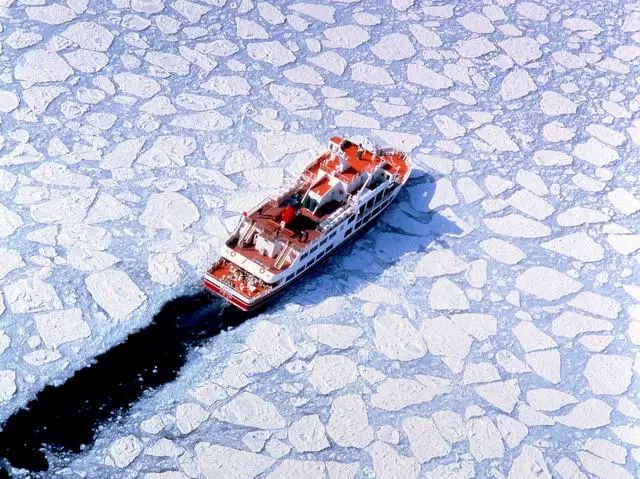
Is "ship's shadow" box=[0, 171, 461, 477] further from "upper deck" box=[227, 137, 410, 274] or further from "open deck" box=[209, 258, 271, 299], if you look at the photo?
"upper deck" box=[227, 137, 410, 274]

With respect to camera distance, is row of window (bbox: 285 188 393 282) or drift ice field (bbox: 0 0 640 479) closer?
drift ice field (bbox: 0 0 640 479)

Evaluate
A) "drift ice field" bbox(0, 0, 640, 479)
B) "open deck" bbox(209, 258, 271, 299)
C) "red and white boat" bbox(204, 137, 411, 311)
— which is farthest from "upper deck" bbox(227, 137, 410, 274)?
"drift ice field" bbox(0, 0, 640, 479)

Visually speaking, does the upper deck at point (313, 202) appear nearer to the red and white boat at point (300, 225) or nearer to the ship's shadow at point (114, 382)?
the red and white boat at point (300, 225)

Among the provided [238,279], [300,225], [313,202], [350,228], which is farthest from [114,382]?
[350,228]

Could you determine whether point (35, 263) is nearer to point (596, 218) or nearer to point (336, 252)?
point (336, 252)

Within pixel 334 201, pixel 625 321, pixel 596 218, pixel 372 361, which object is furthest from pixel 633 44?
pixel 372 361

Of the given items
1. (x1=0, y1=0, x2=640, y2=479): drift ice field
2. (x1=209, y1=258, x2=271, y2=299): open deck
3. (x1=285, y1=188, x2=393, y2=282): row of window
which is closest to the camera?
(x1=0, y1=0, x2=640, y2=479): drift ice field
